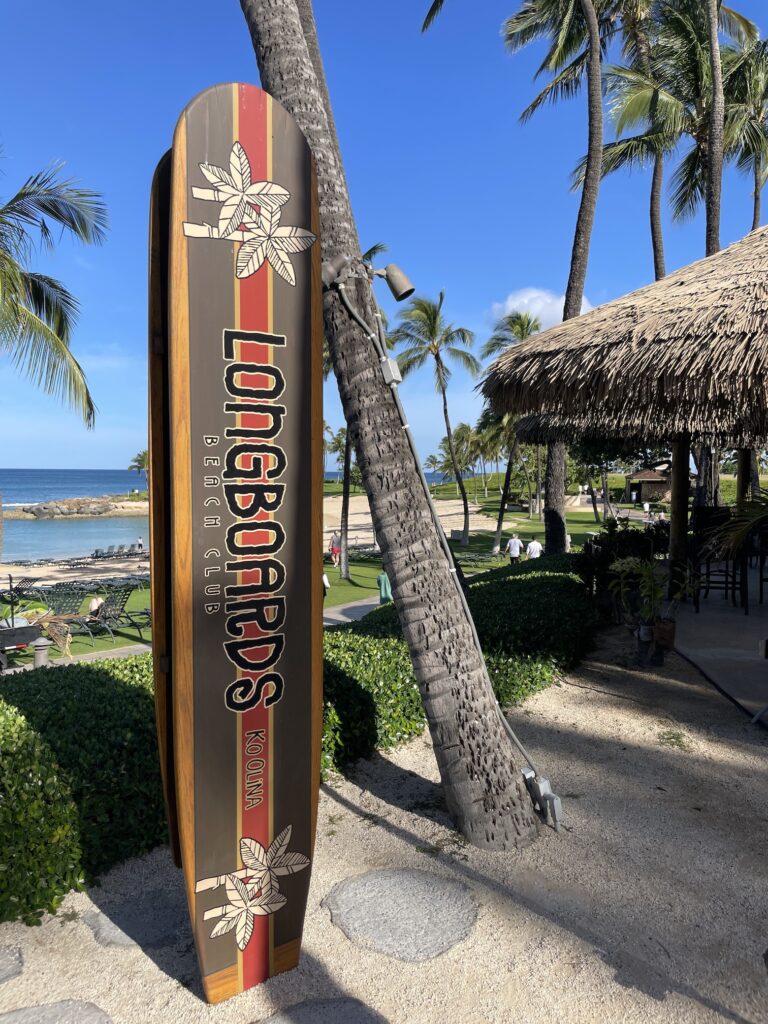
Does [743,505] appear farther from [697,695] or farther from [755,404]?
[697,695]

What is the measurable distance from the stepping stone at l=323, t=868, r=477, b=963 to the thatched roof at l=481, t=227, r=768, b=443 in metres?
3.73

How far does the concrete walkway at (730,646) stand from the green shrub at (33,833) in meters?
5.29

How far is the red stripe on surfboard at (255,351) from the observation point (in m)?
2.48

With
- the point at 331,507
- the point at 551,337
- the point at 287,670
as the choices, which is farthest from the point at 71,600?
the point at 331,507

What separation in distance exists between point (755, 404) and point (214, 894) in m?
4.72

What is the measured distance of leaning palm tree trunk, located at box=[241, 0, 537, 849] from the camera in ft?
12.0

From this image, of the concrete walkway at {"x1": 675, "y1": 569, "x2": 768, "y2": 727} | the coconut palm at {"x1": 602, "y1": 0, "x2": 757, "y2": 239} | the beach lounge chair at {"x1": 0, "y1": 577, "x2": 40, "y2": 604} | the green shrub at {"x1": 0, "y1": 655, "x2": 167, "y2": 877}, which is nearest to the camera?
the green shrub at {"x1": 0, "y1": 655, "x2": 167, "y2": 877}

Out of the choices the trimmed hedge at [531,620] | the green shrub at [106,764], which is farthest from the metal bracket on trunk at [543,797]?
the trimmed hedge at [531,620]

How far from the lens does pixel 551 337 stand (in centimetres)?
607

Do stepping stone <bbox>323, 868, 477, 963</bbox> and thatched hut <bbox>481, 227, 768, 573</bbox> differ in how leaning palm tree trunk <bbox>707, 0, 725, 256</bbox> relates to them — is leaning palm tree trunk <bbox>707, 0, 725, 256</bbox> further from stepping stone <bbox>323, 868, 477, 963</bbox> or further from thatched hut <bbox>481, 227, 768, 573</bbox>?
stepping stone <bbox>323, 868, 477, 963</bbox>

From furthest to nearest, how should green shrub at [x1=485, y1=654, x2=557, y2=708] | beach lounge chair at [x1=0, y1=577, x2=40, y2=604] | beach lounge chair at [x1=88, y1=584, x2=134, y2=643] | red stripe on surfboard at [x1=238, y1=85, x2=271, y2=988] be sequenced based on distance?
beach lounge chair at [x1=0, y1=577, x2=40, y2=604] → beach lounge chair at [x1=88, y1=584, x2=134, y2=643] → green shrub at [x1=485, y1=654, x2=557, y2=708] → red stripe on surfboard at [x1=238, y1=85, x2=271, y2=988]

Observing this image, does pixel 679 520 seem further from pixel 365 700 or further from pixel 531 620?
pixel 365 700

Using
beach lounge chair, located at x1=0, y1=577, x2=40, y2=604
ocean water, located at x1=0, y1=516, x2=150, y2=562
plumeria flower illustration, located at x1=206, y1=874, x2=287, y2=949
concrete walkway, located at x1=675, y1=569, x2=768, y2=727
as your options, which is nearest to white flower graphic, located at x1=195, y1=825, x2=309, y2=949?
plumeria flower illustration, located at x1=206, y1=874, x2=287, y2=949

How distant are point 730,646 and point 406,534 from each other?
5.88 metres
